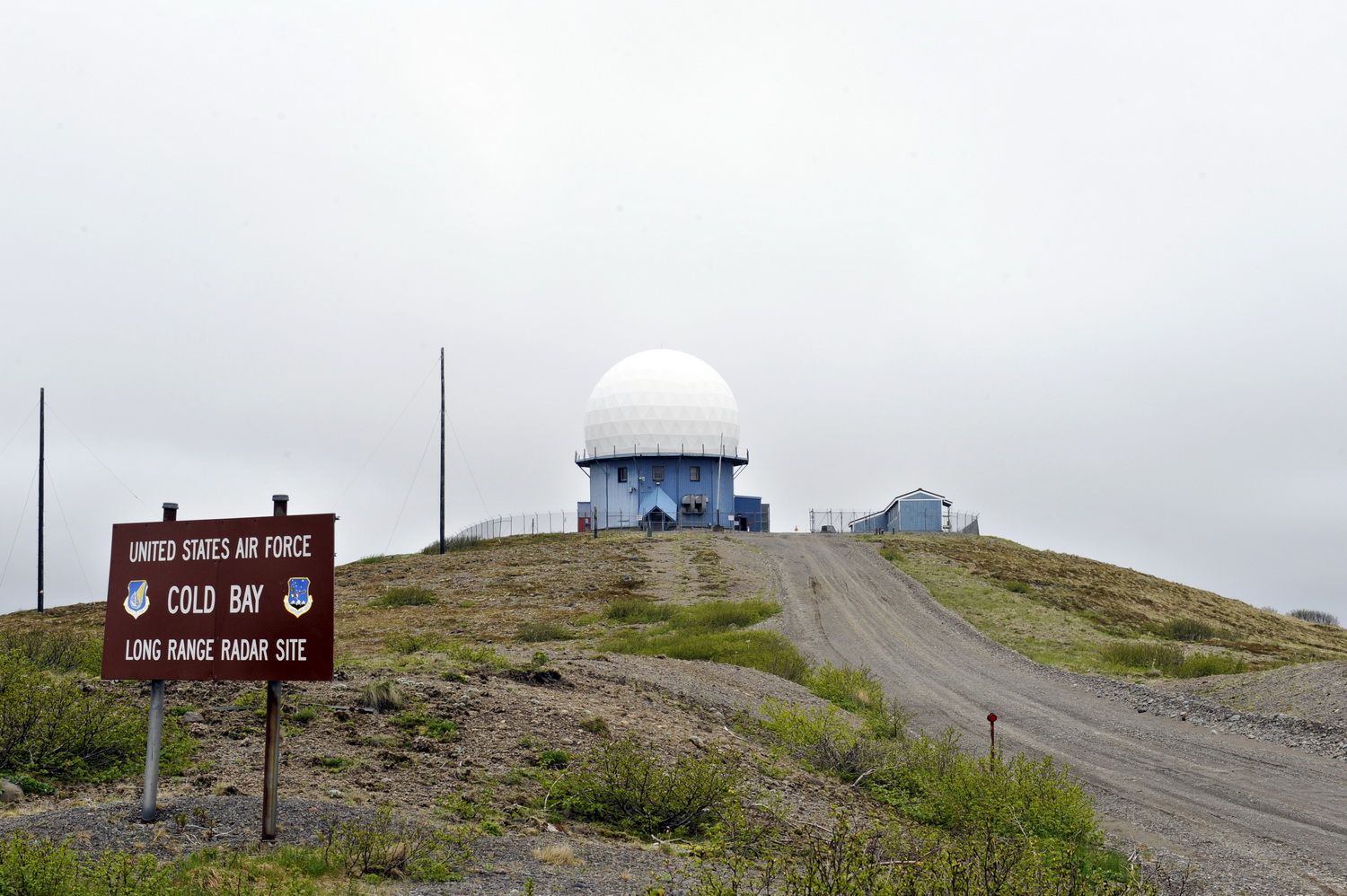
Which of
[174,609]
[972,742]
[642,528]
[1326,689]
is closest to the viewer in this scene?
[174,609]

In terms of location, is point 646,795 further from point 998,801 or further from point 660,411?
point 660,411

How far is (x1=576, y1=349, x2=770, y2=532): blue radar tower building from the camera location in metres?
62.8

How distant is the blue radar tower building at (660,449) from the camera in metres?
62.8

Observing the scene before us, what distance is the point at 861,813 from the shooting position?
1198 centimetres

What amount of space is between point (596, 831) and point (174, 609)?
439cm

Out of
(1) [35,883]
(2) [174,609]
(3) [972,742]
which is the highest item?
(2) [174,609]

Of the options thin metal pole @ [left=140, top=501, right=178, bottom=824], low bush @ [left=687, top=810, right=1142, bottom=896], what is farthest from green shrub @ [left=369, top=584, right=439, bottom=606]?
low bush @ [left=687, top=810, right=1142, bottom=896]

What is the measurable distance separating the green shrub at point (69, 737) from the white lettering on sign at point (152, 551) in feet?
7.85

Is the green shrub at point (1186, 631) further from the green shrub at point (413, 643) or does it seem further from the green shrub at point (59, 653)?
the green shrub at point (59, 653)

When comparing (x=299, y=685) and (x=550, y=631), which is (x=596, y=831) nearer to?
(x=299, y=685)

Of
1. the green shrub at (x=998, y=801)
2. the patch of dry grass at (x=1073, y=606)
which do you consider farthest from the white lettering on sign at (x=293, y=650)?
the patch of dry grass at (x=1073, y=606)

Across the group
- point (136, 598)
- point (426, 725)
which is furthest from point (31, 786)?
point (426, 725)

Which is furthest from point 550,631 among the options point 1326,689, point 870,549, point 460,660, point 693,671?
point 870,549

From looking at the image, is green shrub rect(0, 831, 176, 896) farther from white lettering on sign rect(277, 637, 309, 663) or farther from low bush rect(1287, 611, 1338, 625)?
low bush rect(1287, 611, 1338, 625)
